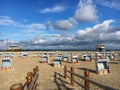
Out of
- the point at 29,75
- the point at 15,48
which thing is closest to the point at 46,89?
the point at 29,75

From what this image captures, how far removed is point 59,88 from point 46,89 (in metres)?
0.89

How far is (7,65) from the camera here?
2409 centimetres

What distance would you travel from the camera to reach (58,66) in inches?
1053

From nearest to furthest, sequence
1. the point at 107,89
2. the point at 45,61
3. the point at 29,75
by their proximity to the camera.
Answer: the point at 107,89
the point at 29,75
the point at 45,61

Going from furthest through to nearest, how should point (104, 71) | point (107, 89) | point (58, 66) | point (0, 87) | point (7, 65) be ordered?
point (58, 66), point (7, 65), point (104, 71), point (0, 87), point (107, 89)

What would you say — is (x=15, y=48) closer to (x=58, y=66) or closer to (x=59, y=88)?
(x=58, y=66)

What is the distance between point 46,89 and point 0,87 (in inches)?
145

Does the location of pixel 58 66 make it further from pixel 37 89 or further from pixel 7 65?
pixel 37 89

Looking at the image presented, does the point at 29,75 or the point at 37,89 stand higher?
the point at 29,75

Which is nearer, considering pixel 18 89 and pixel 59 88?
pixel 18 89

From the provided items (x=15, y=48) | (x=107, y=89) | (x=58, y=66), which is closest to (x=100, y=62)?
(x=58, y=66)

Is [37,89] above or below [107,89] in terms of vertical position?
below

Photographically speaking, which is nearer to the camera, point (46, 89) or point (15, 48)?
point (46, 89)

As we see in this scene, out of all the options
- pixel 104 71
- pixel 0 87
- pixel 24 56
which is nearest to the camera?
pixel 0 87
